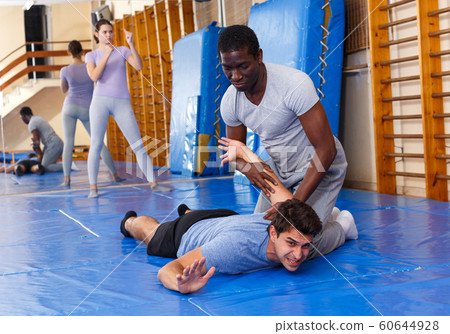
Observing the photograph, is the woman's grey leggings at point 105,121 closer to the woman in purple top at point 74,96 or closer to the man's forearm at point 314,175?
the woman in purple top at point 74,96

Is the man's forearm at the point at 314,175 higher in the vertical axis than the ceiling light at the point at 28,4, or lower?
lower

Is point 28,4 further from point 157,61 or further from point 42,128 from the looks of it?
point 157,61

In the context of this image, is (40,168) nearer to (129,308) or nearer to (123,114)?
(123,114)

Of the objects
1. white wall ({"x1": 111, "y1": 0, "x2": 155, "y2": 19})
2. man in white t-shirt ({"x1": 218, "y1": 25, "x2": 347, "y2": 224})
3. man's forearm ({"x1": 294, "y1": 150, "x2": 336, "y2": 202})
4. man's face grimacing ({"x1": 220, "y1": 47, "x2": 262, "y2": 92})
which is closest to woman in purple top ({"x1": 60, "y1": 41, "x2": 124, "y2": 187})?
white wall ({"x1": 111, "y1": 0, "x2": 155, "y2": 19})

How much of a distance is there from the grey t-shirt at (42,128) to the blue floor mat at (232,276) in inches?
58.2

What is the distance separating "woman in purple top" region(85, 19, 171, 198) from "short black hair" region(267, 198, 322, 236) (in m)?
2.74

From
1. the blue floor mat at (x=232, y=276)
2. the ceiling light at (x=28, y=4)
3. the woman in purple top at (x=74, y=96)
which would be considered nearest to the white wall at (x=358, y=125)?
the blue floor mat at (x=232, y=276)

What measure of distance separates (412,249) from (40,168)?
440cm

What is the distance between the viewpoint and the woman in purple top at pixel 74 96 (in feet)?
17.0

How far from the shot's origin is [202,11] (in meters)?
6.77

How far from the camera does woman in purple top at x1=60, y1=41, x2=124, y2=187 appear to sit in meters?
5.19

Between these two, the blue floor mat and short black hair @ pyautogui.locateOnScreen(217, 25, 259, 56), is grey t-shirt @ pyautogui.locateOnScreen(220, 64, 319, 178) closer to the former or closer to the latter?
short black hair @ pyautogui.locateOnScreen(217, 25, 259, 56)

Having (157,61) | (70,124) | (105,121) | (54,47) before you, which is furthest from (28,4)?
(157,61)
